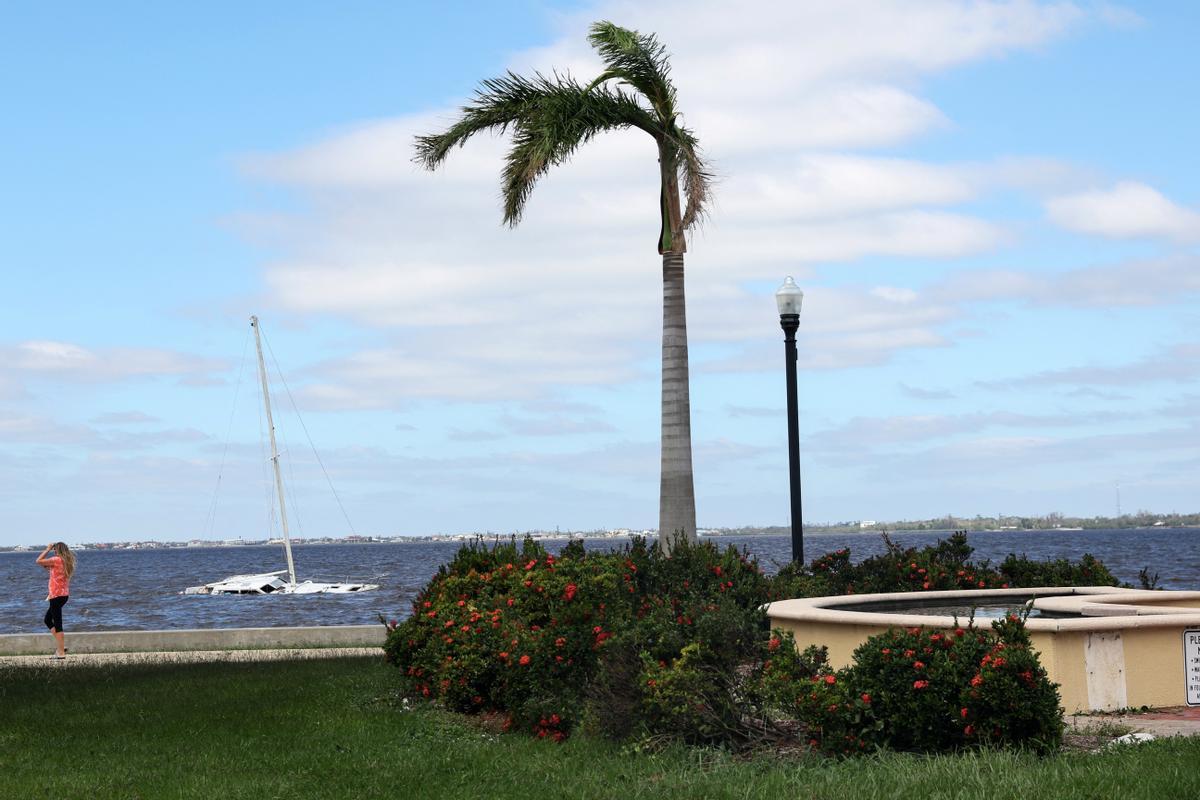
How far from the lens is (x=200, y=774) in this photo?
31.0 ft

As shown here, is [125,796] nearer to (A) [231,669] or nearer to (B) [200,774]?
(B) [200,774]

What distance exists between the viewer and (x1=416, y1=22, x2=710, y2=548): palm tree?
17.9 metres

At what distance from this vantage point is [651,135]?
1898cm

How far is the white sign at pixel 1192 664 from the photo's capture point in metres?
10.4

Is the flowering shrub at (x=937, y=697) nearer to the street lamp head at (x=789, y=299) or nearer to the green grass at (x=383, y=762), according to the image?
the green grass at (x=383, y=762)

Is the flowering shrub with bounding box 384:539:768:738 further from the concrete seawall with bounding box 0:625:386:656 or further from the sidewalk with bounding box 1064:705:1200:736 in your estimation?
the concrete seawall with bounding box 0:625:386:656

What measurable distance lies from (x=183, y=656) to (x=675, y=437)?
830 centimetres

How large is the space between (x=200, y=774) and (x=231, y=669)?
7.24 meters

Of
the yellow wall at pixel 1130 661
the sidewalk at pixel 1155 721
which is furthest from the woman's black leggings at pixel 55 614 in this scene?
the sidewalk at pixel 1155 721

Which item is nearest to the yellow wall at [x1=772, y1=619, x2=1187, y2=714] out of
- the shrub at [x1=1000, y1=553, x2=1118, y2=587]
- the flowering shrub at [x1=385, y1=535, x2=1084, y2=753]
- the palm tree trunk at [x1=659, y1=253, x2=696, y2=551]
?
the flowering shrub at [x1=385, y1=535, x2=1084, y2=753]

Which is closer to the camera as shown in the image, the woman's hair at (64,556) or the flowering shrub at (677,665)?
the flowering shrub at (677,665)

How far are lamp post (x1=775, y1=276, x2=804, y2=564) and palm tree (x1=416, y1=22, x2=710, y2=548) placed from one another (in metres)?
1.42

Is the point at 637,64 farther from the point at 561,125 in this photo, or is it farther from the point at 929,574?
the point at 929,574

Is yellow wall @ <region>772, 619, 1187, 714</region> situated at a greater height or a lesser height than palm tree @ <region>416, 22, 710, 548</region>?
lesser
